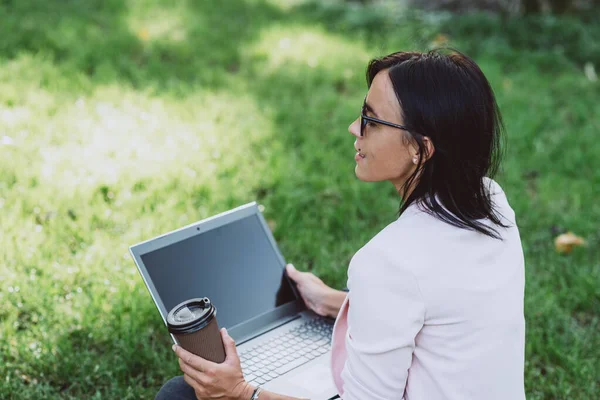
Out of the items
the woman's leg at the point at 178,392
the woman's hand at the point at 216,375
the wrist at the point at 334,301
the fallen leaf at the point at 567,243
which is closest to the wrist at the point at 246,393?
the woman's hand at the point at 216,375

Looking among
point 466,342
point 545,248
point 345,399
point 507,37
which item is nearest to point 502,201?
point 466,342

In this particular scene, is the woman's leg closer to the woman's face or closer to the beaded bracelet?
the beaded bracelet

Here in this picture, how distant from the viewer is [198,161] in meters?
4.25

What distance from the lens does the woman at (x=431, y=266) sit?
166 cm

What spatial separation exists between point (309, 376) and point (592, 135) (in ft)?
11.8

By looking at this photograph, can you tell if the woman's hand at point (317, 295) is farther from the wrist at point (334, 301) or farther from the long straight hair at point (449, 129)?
the long straight hair at point (449, 129)

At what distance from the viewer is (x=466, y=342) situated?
1722mm

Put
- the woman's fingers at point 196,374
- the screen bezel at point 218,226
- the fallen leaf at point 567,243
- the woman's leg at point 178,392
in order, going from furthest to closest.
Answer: the fallen leaf at point 567,243
the screen bezel at point 218,226
the woman's leg at point 178,392
the woman's fingers at point 196,374

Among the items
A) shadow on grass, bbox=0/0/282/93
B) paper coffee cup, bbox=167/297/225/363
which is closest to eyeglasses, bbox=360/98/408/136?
paper coffee cup, bbox=167/297/225/363

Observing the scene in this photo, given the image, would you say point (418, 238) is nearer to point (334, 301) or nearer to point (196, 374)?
point (196, 374)

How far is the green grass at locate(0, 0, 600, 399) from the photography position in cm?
300

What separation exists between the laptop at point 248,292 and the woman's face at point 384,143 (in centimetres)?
72

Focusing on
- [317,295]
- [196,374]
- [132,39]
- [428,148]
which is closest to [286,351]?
[317,295]

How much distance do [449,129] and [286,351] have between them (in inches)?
42.0
